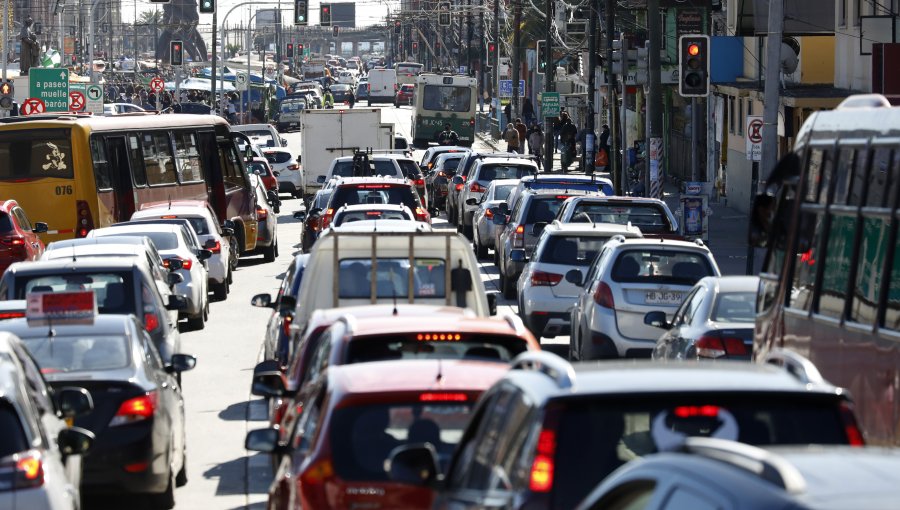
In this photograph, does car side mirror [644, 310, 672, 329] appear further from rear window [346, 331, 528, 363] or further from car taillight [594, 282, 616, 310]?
rear window [346, 331, 528, 363]

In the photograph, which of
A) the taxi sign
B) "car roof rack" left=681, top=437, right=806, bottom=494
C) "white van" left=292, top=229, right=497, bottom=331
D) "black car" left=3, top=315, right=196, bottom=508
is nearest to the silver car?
"white van" left=292, top=229, right=497, bottom=331

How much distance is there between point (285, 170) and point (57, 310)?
4126 cm

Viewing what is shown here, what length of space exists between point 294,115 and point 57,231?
6762 centimetres

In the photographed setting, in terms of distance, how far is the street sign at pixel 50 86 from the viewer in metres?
50.4

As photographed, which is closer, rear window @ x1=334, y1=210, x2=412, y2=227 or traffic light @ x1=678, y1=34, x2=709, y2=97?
rear window @ x1=334, y1=210, x2=412, y2=227

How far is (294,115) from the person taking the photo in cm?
9775

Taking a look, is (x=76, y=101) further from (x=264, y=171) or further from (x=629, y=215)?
(x=629, y=215)

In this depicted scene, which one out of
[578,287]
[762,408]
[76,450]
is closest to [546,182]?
[578,287]

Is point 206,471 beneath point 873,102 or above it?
beneath

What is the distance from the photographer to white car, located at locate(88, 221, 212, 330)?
22.8m

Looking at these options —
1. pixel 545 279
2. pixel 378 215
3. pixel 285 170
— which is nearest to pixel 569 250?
pixel 545 279

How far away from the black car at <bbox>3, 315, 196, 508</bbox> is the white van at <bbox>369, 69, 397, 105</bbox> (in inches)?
4843

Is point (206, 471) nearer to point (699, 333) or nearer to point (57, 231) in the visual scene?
point (699, 333)

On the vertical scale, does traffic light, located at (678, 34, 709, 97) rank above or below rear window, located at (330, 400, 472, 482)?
above
